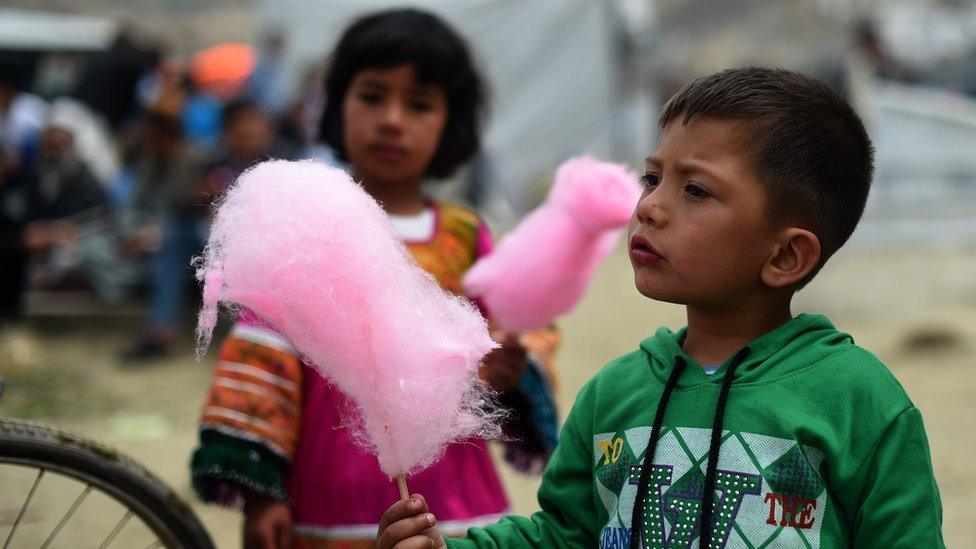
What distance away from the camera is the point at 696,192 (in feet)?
5.16

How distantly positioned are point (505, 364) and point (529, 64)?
419 inches

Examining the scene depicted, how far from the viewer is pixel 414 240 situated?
2305 millimetres

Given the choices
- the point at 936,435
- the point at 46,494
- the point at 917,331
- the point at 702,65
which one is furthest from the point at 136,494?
the point at 702,65

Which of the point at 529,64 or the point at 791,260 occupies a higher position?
the point at 529,64

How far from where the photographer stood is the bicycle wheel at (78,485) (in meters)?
1.82

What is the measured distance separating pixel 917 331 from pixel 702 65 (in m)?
31.4

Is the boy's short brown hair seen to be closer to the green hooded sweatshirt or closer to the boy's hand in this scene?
the green hooded sweatshirt

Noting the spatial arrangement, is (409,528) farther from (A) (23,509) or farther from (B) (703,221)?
(A) (23,509)

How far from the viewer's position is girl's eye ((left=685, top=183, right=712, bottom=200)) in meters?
1.57

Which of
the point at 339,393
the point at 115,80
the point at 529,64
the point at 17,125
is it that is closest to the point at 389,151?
the point at 339,393

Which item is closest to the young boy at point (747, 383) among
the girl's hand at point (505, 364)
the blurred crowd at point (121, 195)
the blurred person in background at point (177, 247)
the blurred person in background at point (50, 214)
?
the girl's hand at point (505, 364)

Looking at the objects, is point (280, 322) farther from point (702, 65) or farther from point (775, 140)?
point (702, 65)

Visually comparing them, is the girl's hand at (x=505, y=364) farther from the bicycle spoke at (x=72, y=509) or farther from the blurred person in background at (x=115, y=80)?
the blurred person in background at (x=115, y=80)

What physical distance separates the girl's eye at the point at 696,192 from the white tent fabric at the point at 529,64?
395 inches
